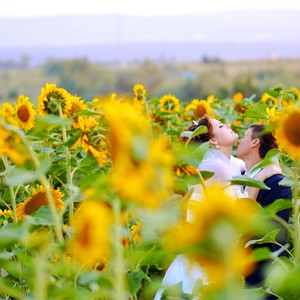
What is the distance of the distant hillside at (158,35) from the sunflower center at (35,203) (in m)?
64.6

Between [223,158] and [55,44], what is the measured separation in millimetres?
76445

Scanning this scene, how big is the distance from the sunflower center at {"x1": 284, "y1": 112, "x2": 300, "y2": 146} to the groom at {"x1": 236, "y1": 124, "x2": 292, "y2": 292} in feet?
4.55

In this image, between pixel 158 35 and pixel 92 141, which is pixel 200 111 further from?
pixel 158 35

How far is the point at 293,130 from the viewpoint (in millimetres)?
1425

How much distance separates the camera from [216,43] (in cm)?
7619

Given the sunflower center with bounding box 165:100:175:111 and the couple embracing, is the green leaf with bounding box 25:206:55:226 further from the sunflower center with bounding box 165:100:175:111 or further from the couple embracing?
the sunflower center with bounding box 165:100:175:111

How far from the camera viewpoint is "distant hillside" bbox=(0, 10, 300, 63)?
71.0 meters

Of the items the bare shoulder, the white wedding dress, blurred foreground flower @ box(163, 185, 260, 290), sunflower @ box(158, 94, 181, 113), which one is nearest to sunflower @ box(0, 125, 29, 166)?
blurred foreground flower @ box(163, 185, 260, 290)

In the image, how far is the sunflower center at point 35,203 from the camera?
7.16 feet

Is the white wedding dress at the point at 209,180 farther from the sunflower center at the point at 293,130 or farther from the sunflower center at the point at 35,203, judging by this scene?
the sunflower center at the point at 293,130

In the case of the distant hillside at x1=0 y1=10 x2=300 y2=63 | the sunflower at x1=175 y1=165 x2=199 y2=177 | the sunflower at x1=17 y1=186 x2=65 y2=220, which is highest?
the sunflower at x1=175 y1=165 x2=199 y2=177

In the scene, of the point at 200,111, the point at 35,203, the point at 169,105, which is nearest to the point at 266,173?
the point at 35,203

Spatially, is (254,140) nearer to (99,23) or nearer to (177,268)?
(177,268)

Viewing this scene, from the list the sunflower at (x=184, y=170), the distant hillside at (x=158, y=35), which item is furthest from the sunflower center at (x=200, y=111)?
the distant hillside at (x=158, y=35)
